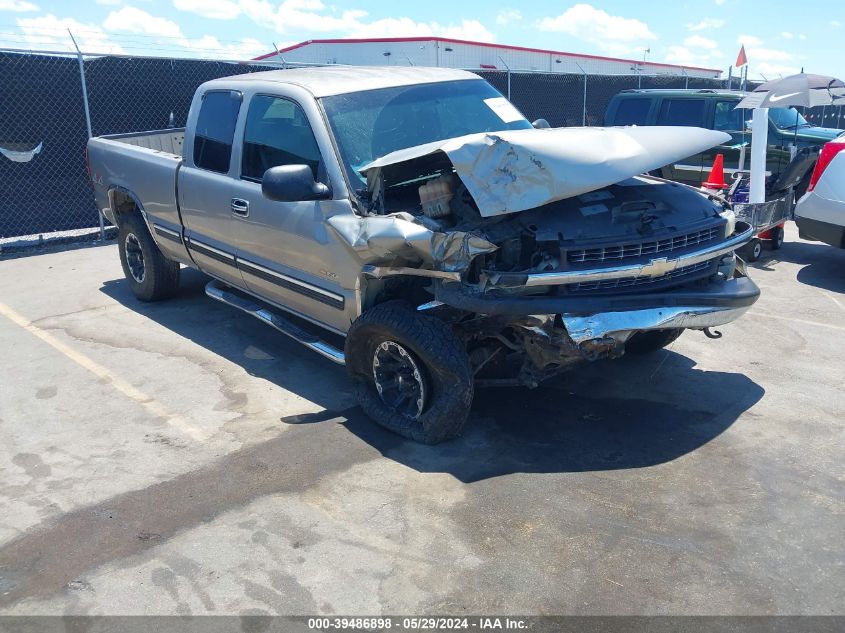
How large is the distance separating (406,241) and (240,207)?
175cm

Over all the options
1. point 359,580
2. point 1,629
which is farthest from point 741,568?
point 1,629

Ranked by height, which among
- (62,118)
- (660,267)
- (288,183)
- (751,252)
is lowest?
(751,252)

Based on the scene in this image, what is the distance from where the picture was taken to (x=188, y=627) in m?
2.95

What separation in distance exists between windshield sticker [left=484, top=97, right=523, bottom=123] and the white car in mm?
3953

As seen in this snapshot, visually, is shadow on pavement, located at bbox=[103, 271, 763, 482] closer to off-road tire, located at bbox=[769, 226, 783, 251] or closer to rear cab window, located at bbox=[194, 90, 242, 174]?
rear cab window, located at bbox=[194, 90, 242, 174]

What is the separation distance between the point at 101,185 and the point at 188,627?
5.35 m

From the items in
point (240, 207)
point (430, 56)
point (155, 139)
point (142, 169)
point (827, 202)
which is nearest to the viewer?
point (240, 207)

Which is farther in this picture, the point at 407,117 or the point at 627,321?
the point at 407,117

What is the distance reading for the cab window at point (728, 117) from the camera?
38.0 feet

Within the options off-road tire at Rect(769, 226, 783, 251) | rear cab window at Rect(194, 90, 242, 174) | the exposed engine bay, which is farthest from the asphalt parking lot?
off-road tire at Rect(769, 226, 783, 251)

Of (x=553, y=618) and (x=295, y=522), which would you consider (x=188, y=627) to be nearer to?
(x=295, y=522)

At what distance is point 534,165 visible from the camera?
3893mm

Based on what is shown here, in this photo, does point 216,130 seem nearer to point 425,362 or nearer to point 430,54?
point 425,362

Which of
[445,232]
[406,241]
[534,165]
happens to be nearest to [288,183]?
[406,241]
